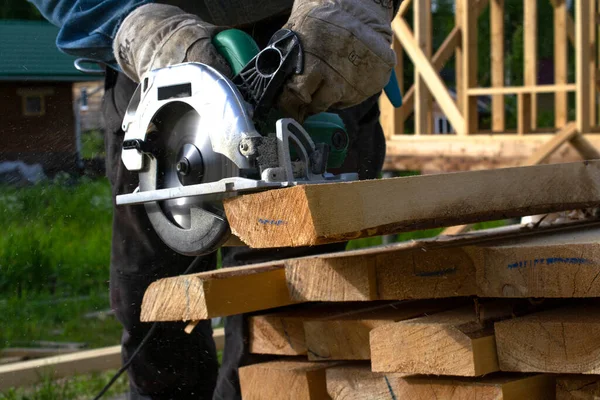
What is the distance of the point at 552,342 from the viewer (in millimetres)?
2090

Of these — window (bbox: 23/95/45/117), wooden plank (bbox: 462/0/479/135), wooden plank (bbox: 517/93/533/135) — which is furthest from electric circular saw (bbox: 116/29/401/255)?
wooden plank (bbox: 462/0/479/135)

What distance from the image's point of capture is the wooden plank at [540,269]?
2.05 metres

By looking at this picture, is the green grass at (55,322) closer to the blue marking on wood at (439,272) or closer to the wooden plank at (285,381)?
the wooden plank at (285,381)

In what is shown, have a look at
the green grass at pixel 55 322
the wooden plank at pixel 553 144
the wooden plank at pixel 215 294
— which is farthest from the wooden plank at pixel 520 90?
the wooden plank at pixel 215 294

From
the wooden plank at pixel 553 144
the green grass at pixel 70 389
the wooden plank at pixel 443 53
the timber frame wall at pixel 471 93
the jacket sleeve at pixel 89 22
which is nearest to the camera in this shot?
the jacket sleeve at pixel 89 22

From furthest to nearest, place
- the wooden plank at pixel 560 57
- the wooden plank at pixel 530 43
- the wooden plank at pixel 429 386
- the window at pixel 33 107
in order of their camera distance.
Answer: the wooden plank at pixel 560 57, the wooden plank at pixel 530 43, the window at pixel 33 107, the wooden plank at pixel 429 386

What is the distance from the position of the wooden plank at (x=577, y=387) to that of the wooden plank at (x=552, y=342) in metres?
0.04

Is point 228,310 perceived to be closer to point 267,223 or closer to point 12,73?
point 267,223

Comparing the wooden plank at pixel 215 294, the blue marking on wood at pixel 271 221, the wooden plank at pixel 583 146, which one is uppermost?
the blue marking on wood at pixel 271 221

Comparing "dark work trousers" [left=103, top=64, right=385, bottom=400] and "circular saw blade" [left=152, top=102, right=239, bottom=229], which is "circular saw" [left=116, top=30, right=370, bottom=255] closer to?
"circular saw blade" [left=152, top=102, right=239, bottom=229]

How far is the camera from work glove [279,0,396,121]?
2.28 metres

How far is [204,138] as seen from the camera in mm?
2291

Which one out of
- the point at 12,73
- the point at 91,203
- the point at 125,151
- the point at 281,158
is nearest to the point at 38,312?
the point at 91,203

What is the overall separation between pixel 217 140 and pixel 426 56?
6.90 meters
